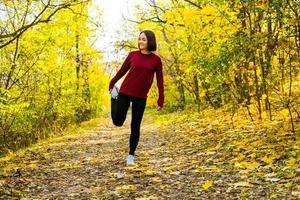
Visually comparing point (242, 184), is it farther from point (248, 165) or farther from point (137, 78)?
point (137, 78)

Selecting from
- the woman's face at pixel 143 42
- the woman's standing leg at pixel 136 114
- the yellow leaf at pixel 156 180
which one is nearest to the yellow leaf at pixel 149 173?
the yellow leaf at pixel 156 180

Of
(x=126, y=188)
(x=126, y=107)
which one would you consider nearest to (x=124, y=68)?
(x=126, y=107)

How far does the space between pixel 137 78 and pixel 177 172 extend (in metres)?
1.45

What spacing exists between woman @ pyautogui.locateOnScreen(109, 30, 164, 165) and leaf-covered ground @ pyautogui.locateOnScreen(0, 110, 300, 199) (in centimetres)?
87

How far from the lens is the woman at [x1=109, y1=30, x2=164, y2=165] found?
580 centimetres

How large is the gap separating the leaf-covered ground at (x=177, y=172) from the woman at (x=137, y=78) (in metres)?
0.87

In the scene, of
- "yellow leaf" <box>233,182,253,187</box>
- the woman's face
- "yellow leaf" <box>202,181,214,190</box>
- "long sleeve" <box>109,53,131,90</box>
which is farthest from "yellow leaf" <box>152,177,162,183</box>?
the woman's face

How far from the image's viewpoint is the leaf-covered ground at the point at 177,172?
4.29 meters

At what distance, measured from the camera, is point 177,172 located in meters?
5.42

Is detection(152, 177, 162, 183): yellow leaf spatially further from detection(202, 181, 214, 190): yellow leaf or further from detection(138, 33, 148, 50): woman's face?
detection(138, 33, 148, 50): woman's face

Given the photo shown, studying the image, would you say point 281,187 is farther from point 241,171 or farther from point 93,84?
point 93,84

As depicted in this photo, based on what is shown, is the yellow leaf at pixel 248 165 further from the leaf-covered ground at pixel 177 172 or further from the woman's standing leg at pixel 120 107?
the woman's standing leg at pixel 120 107

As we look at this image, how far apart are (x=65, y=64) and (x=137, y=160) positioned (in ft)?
29.5

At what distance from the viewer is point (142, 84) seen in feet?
19.2
